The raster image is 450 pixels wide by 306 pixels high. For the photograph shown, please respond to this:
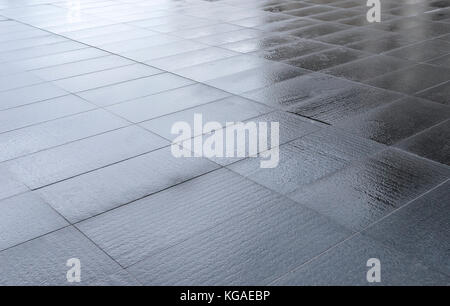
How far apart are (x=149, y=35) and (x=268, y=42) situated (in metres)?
2.18

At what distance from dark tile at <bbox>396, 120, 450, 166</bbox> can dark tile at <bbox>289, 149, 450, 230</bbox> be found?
134mm

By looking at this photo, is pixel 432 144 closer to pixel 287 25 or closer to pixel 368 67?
pixel 368 67

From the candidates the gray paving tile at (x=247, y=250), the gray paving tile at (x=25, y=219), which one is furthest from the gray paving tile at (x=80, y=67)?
the gray paving tile at (x=247, y=250)

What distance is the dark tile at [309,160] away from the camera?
4.53m

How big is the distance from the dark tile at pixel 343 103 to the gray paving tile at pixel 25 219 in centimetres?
293

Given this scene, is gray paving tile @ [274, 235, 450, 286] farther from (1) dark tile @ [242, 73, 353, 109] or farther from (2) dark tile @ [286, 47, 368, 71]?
(2) dark tile @ [286, 47, 368, 71]

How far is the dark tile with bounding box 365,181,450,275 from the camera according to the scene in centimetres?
353

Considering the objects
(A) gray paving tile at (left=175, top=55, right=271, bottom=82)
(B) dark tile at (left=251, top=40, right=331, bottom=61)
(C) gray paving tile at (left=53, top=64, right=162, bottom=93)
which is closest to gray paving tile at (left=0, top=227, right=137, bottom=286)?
(C) gray paving tile at (left=53, top=64, right=162, bottom=93)

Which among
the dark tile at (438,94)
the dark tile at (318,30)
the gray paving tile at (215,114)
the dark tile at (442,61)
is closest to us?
the gray paving tile at (215,114)

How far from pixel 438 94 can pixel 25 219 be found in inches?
187

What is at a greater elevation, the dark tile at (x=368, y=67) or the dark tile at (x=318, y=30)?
the dark tile at (x=318, y=30)

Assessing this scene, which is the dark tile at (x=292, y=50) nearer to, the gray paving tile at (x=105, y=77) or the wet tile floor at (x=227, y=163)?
the wet tile floor at (x=227, y=163)

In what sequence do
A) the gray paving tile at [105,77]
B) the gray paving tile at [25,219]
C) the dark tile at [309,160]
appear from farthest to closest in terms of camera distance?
the gray paving tile at [105,77] < the dark tile at [309,160] < the gray paving tile at [25,219]

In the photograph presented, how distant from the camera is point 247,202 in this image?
4.20 m
